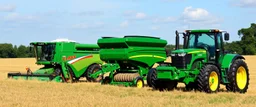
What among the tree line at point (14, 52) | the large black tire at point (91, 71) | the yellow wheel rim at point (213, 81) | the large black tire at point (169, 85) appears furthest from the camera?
the tree line at point (14, 52)

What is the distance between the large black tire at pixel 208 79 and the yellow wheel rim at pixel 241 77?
1395 mm

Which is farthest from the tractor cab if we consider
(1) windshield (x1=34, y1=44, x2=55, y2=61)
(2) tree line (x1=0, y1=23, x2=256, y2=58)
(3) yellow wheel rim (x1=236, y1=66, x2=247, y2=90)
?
(2) tree line (x1=0, y1=23, x2=256, y2=58)

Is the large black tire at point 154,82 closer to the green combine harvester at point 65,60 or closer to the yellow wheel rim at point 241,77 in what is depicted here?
the yellow wheel rim at point 241,77

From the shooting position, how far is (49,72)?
21312 millimetres

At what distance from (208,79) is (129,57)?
4898mm

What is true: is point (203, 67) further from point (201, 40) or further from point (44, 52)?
point (44, 52)

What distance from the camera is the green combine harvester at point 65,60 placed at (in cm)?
2106

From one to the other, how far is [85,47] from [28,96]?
10609 millimetres

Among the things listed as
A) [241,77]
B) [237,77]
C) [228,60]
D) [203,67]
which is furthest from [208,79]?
[241,77]

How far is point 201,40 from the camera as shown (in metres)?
14.6

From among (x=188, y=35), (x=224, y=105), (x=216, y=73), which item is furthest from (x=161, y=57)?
(x=224, y=105)

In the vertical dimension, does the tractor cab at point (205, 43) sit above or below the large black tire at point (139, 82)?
above

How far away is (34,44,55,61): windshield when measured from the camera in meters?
22.0

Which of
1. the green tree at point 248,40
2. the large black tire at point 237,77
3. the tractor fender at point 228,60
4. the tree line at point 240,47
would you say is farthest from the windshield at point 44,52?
the green tree at point 248,40
